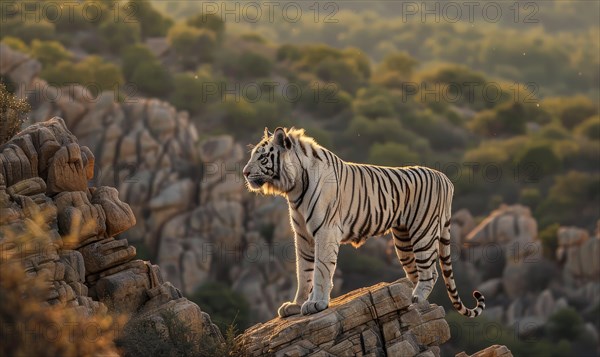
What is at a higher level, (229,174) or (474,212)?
(229,174)

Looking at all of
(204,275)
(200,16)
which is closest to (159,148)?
(204,275)

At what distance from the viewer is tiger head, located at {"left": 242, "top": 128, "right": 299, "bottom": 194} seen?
20062 millimetres

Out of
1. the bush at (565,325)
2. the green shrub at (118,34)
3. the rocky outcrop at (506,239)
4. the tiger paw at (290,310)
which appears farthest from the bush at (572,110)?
the tiger paw at (290,310)

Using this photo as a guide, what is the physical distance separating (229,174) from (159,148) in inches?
144

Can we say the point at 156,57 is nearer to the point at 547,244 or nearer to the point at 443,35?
the point at 547,244

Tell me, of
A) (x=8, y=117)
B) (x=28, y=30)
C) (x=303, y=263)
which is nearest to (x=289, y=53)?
(x=28, y=30)

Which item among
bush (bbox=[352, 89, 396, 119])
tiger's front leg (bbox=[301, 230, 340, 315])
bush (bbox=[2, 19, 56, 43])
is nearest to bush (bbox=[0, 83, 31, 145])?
tiger's front leg (bbox=[301, 230, 340, 315])

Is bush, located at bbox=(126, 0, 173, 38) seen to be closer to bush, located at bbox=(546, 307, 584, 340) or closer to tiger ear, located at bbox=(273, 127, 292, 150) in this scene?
bush, located at bbox=(546, 307, 584, 340)

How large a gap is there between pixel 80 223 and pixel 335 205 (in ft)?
13.4

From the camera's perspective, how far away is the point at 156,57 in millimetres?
98500

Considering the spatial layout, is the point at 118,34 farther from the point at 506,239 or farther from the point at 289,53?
the point at 506,239

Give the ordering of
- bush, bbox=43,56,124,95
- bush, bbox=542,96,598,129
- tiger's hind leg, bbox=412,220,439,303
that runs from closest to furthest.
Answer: tiger's hind leg, bbox=412,220,439,303
bush, bbox=43,56,124,95
bush, bbox=542,96,598,129

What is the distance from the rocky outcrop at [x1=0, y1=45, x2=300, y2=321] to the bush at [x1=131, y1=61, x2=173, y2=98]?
83.6 ft

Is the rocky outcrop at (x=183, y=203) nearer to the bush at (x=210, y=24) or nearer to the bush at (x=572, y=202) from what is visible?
the bush at (x=572, y=202)
